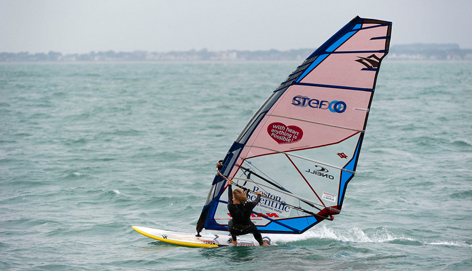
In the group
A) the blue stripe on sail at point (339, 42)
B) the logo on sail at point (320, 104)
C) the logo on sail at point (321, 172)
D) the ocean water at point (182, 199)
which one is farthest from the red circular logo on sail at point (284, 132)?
the ocean water at point (182, 199)

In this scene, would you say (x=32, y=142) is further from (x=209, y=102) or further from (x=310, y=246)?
(x=209, y=102)

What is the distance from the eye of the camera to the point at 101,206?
9664 millimetres

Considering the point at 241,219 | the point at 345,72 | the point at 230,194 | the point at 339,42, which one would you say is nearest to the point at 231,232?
the point at 241,219

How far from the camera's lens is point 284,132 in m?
6.64

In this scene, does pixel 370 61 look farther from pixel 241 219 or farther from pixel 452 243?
pixel 452 243

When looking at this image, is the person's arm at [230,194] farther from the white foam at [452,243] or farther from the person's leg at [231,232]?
the white foam at [452,243]

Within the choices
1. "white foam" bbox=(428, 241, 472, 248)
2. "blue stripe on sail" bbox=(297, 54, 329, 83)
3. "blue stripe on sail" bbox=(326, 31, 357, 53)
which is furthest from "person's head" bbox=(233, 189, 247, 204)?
"white foam" bbox=(428, 241, 472, 248)

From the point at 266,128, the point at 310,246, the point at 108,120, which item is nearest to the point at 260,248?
the point at 310,246

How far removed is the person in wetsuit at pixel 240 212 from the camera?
21.7 ft

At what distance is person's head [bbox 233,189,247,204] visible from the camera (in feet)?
21.7

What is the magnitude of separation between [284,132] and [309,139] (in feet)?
1.15

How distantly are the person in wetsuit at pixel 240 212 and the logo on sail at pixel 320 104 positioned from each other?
53.6 inches

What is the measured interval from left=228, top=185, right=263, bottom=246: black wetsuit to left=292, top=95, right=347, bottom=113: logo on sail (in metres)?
1.39

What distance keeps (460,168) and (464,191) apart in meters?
2.15
